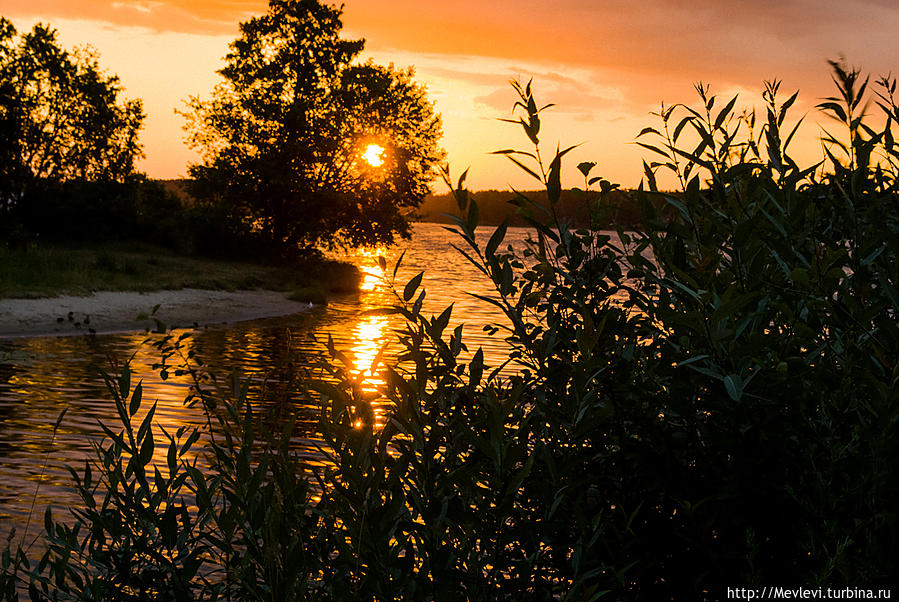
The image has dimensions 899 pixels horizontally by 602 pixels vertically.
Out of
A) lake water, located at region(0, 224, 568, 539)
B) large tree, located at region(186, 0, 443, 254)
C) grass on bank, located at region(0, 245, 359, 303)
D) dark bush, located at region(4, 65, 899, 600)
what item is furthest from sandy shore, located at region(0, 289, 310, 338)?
dark bush, located at region(4, 65, 899, 600)

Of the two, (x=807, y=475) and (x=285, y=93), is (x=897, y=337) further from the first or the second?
(x=285, y=93)

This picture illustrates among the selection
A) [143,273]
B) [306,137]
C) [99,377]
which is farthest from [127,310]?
[306,137]

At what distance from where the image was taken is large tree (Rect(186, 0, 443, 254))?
48500 millimetres

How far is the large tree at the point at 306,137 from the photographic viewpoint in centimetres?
4850

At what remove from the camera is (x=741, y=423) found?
3.23m

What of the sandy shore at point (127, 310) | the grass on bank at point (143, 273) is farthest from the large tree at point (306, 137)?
the sandy shore at point (127, 310)

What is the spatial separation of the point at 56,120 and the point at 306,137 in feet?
46.6

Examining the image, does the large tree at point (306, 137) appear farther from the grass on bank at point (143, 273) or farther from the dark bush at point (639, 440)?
the dark bush at point (639, 440)

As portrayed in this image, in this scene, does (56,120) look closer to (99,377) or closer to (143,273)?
(143,273)

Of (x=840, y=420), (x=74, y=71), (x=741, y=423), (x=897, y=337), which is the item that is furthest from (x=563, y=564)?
(x=74, y=71)

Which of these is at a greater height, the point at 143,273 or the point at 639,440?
the point at 639,440

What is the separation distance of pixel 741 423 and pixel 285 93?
49364mm

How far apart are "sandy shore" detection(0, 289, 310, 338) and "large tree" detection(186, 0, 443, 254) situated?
12.7 meters

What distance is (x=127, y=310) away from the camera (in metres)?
29.1
